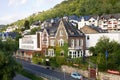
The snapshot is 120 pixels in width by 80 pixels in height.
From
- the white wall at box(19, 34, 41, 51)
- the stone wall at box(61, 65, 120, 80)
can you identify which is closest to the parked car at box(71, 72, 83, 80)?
the stone wall at box(61, 65, 120, 80)

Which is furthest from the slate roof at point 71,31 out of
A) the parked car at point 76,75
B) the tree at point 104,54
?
the parked car at point 76,75

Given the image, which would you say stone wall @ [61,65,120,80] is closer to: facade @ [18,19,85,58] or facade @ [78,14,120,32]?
facade @ [18,19,85,58]

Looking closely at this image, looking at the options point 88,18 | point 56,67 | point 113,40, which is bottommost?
point 56,67

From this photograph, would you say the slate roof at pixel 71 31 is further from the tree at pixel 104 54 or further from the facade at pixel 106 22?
the facade at pixel 106 22

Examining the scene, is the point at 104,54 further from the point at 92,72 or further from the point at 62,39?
the point at 62,39

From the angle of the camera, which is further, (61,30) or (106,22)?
(106,22)

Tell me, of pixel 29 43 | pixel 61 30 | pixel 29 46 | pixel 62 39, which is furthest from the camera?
pixel 29 43

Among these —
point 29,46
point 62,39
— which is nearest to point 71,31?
point 62,39

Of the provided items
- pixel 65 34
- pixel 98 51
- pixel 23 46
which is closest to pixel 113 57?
pixel 98 51

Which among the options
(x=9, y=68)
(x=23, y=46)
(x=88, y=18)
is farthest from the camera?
(x=88, y=18)

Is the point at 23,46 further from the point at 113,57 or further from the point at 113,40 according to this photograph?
the point at 113,57

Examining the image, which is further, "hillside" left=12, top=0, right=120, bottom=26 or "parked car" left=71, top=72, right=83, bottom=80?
A: "hillside" left=12, top=0, right=120, bottom=26
